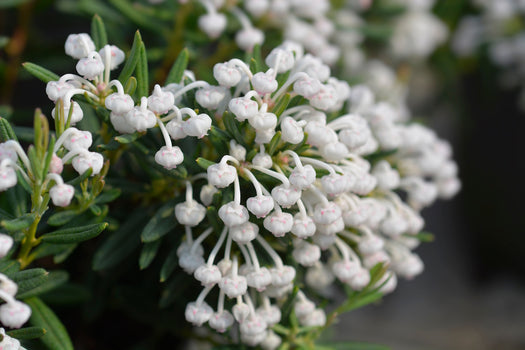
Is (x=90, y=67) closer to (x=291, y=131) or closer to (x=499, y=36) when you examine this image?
(x=291, y=131)

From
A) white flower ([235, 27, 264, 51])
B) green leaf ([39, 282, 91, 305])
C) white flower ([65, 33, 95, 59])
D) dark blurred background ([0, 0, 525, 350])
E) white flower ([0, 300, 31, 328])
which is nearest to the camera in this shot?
white flower ([0, 300, 31, 328])

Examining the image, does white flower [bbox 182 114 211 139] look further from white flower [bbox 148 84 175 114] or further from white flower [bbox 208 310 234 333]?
Result: white flower [bbox 208 310 234 333]

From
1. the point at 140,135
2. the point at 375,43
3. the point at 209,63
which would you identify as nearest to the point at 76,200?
the point at 140,135

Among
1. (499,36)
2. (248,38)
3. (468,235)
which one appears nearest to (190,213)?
(248,38)

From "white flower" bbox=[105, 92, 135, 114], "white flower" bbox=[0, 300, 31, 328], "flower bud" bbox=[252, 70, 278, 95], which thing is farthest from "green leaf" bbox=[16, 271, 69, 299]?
"flower bud" bbox=[252, 70, 278, 95]

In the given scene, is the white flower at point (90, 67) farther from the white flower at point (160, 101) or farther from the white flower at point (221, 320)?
the white flower at point (221, 320)

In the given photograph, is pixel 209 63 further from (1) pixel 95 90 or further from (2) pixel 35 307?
(2) pixel 35 307
